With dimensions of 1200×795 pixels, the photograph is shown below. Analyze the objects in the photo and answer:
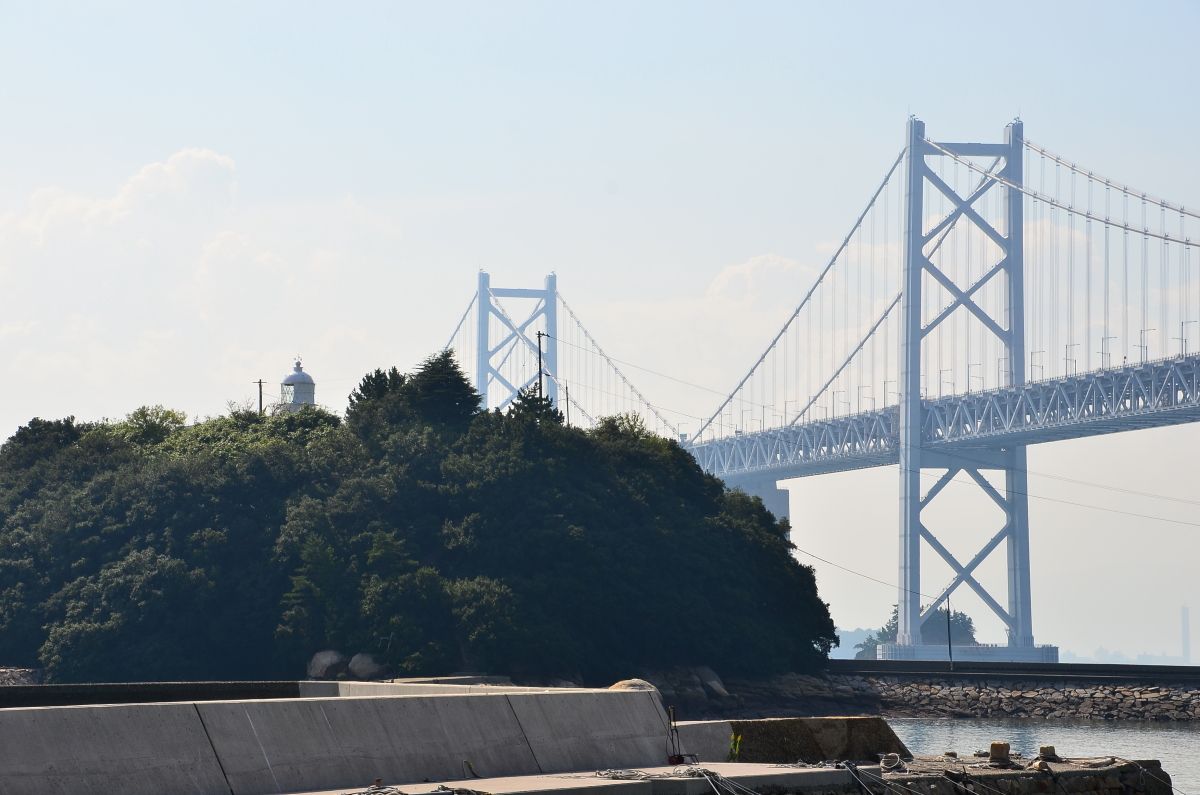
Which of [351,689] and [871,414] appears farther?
[871,414]

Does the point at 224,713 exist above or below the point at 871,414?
below

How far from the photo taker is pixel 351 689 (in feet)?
71.4

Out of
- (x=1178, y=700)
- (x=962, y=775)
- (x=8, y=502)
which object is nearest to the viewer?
(x=962, y=775)

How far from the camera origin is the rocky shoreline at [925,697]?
67625 millimetres

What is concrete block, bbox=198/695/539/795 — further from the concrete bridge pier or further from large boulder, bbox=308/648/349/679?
the concrete bridge pier

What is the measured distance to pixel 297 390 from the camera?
89438mm

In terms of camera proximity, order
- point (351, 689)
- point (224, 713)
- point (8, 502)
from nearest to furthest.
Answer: point (224, 713) < point (351, 689) < point (8, 502)

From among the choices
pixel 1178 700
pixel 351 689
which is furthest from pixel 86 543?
pixel 351 689

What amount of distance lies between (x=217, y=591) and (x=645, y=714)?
5199 centimetres

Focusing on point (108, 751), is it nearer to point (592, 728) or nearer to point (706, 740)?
point (592, 728)

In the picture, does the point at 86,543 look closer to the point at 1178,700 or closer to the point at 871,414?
the point at 1178,700

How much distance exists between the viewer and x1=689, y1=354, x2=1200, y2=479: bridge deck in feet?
283

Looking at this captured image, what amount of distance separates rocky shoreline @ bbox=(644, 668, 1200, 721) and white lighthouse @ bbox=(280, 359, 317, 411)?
1161 inches

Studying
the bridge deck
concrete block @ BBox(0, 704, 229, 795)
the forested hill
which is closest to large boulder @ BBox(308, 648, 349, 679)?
the forested hill
